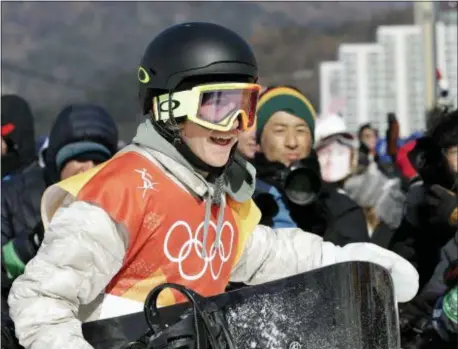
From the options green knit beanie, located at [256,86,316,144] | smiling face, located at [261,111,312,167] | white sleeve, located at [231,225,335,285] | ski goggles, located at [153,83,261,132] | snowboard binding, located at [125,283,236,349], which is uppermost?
ski goggles, located at [153,83,261,132]

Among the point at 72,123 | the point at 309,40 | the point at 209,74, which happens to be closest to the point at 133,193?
the point at 209,74

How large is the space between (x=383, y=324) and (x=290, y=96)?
8.29 ft

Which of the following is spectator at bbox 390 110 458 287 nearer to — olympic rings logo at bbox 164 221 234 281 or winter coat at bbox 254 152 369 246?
winter coat at bbox 254 152 369 246

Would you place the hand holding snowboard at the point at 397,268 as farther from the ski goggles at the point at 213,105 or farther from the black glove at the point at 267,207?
the black glove at the point at 267,207

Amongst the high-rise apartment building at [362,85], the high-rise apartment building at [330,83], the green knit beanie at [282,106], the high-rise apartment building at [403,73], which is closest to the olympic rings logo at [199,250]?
the green knit beanie at [282,106]

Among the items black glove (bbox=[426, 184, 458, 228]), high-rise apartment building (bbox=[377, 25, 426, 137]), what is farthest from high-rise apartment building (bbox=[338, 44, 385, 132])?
black glove (bbox=[426, 184, 458, 228])

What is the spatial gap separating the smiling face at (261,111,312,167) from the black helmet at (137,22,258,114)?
5.85 ft

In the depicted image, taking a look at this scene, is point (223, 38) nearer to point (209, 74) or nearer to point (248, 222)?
point (209, 74)

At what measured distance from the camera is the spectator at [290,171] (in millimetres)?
4277

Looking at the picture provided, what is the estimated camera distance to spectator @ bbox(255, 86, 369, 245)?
4277 millimetres

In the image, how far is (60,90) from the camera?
29750mm

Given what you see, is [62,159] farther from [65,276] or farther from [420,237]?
[65,276]

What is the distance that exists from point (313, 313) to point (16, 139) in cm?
421

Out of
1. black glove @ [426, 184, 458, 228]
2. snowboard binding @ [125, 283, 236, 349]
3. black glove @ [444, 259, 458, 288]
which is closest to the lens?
snowboard binding @ [125, 283, 236, 349]
